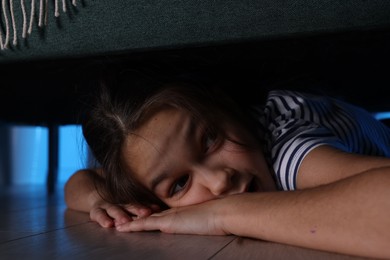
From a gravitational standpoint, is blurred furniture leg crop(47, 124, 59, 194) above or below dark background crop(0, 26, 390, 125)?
below

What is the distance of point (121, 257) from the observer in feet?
1.77

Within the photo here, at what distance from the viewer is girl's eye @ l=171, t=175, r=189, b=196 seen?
808 millimetres

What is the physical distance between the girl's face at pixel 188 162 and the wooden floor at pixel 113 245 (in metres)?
0.11

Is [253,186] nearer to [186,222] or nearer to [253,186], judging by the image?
[253,186]

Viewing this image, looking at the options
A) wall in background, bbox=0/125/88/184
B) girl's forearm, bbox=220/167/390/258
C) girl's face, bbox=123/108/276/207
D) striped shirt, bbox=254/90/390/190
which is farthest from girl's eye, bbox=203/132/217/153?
wall in background, bbox=0/125/88/184

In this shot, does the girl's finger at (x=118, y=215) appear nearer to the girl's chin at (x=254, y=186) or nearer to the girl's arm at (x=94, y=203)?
the girl's arm at (x=94, y=203)

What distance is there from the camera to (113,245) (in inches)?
24.4

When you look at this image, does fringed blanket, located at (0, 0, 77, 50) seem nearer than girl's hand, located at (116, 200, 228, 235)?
No

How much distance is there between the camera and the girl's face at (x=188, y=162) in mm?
777

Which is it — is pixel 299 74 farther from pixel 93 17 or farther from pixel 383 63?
pixel 93 17

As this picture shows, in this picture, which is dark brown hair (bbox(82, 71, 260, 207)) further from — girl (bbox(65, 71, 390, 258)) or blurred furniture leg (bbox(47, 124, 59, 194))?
blurred furniture leg (bbox(47, 124, 59, 194))

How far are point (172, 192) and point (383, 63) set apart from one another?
2.07ft

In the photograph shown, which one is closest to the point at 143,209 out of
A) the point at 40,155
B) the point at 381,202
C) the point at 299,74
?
the point at 381,202

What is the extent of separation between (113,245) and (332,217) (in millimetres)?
261
